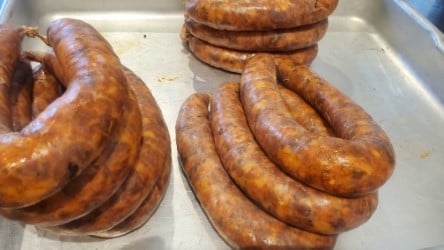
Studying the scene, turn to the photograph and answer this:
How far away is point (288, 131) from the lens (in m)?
1.32

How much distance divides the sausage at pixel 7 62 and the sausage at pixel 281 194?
668mm

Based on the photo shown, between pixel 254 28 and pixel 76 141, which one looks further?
pixel 254 28

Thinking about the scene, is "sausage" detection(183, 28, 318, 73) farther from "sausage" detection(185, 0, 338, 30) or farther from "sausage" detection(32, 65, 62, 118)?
"sausage" detection(32, 65, 62, 118)

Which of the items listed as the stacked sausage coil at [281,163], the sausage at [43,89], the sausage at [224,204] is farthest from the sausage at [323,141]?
the sausage at [43,89]

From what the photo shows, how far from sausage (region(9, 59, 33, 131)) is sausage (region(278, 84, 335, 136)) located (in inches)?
33.7

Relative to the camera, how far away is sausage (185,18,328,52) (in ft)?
6.26

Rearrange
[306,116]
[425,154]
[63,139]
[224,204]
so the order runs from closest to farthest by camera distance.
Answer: [63,139], [224,204], [306,116], [425,154]

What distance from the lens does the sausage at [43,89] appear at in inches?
55.0

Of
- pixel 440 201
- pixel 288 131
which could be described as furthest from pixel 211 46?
pixel 440 201

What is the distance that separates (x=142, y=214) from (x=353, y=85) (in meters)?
1.27

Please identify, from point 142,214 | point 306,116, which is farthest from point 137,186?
point 306,116

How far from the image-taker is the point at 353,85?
2.12 meters

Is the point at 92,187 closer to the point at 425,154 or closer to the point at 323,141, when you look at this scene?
the point at 323,141

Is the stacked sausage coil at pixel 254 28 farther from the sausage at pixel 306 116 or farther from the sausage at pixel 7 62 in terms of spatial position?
the sausage at pixel 7 62
